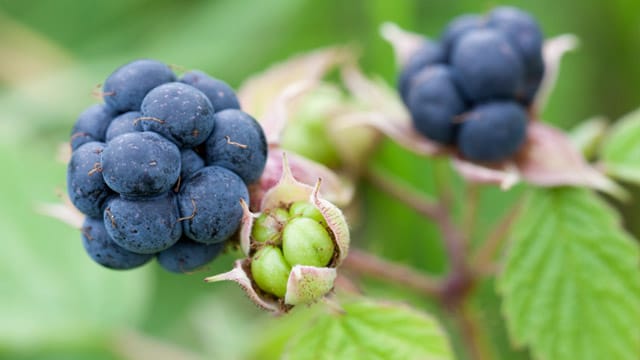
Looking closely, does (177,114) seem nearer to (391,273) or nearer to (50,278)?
(391,273)

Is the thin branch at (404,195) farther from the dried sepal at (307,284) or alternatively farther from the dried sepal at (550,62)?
the dried sepal at (307,284)

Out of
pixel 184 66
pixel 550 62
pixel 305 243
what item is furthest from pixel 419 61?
pixel 184 66

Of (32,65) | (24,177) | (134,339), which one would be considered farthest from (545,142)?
(32,65)

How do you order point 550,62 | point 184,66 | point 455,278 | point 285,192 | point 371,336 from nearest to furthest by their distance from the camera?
point 285,192
point 371,336
point 550,62
point 455,278
point 184,66

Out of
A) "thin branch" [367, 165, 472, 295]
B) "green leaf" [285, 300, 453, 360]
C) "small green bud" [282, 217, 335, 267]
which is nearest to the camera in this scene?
"small green bud" [282, 217, 335, 267]

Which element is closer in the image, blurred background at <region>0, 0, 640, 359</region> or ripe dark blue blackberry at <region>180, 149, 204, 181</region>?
ripe dark blue blackberry at <region>180, 149, 204, 181</region>

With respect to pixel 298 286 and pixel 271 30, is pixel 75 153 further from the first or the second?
pixel 271 30

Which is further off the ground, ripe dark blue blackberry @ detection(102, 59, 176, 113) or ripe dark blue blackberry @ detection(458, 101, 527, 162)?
ripe dark blue blackberry @ detection(102, 59, 176, 113)

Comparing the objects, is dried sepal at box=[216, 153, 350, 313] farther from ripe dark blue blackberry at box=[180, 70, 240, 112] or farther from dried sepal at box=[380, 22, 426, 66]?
dried sepal at box=[380, 22, 426, 66]

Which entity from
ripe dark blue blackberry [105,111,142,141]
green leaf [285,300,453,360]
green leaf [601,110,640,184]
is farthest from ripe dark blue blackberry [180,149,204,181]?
green leaf [601,110,640,184]
